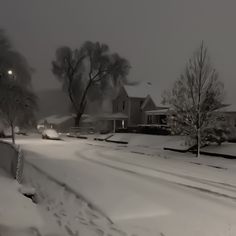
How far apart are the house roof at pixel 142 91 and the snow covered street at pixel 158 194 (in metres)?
39.9

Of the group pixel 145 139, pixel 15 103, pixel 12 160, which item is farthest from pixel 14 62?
pixel 12 160

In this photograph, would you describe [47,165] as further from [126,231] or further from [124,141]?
[124,141]

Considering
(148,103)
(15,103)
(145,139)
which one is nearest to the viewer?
(145,139)

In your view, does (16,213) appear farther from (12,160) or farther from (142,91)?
(142,91)

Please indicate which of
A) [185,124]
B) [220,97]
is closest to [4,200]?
[185,124]

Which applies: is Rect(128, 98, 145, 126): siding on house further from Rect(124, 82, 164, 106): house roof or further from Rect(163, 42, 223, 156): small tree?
Rect(163, 42, 223, 156): small tree

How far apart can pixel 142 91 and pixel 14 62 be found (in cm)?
2321

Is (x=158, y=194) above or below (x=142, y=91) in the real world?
below

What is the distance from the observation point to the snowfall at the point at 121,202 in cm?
825

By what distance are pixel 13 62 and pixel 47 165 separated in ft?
100

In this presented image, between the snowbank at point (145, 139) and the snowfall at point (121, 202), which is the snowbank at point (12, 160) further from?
the snowbank at point (145, 139)

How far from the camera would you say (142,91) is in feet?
208

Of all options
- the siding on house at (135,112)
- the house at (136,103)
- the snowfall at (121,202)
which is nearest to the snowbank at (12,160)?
the snowfall at (121,202)

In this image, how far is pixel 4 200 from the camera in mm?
10180
